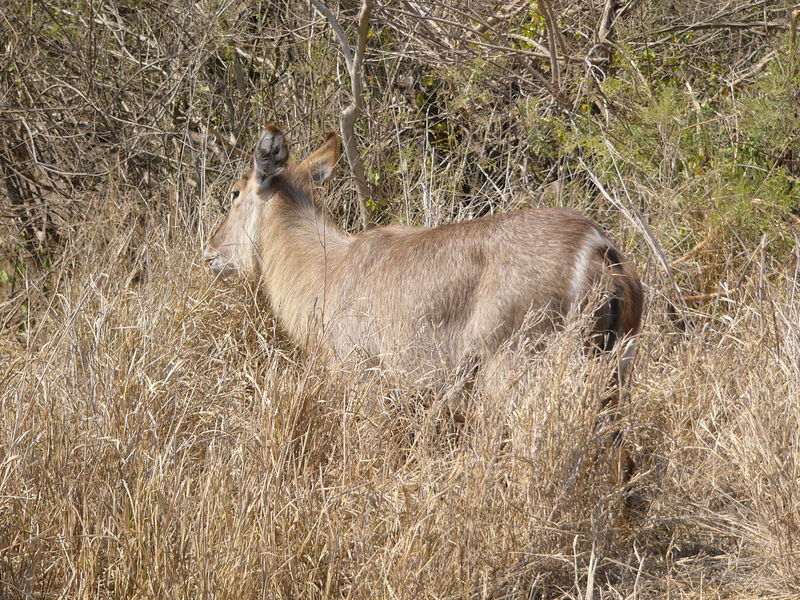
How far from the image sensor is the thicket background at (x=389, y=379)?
296 centimetres

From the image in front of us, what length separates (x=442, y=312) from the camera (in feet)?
13.1

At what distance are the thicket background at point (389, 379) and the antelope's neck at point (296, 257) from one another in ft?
0.43

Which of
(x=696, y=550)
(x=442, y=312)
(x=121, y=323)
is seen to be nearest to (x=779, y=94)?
(x=442, y=312)

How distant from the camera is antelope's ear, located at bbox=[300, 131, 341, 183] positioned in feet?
17.7

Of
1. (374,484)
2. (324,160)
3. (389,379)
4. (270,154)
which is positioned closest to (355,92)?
(324,160)

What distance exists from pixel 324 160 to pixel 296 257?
27.4 inches

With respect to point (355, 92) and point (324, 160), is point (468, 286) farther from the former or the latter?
point (355, 92)

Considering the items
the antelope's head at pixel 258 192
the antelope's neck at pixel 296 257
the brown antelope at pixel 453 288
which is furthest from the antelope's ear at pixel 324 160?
the brown antelope at pixel 453 288

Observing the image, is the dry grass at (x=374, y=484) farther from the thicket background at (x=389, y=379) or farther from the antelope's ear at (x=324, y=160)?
the antelope's ear at (x=324, y=160)

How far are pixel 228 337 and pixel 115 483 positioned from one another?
64.4 inches

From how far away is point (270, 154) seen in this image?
5.10 meters

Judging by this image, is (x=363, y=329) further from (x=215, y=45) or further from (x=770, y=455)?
(x=215, y=45)

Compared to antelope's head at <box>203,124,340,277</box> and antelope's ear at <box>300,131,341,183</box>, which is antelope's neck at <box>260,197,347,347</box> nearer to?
antelope's head at <box>203,124,340,277</box>

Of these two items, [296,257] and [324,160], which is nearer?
[296,257]
